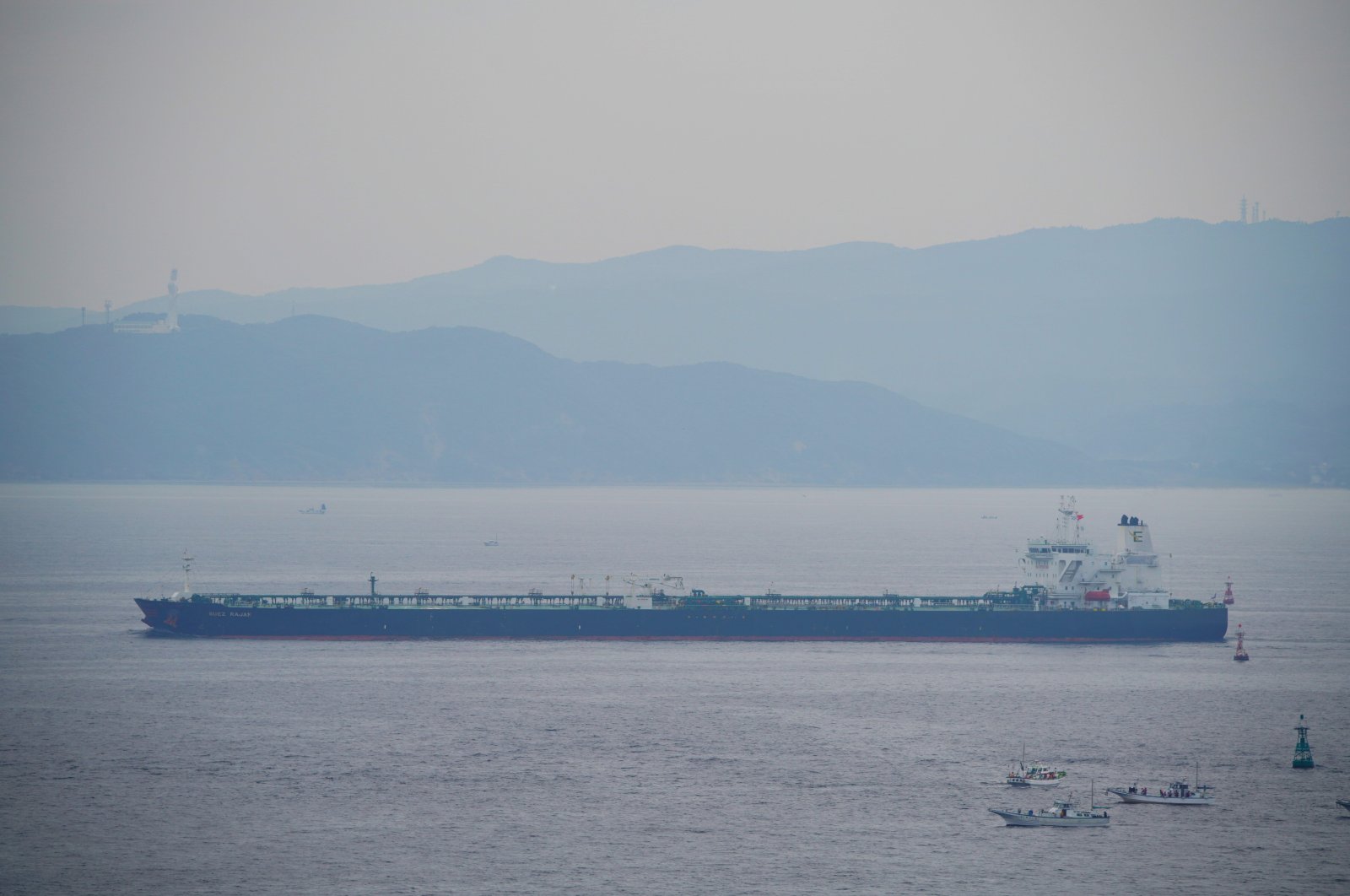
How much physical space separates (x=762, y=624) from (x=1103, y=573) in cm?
2086

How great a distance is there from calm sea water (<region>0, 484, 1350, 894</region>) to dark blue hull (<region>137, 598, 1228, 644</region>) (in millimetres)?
1671

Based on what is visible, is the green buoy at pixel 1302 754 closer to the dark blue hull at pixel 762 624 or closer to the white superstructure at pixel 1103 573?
the dark blue hull at pixel 762 624

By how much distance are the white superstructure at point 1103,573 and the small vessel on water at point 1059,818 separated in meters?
43.2

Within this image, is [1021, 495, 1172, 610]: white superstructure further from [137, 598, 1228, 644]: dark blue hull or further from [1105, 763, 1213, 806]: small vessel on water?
[1105, 763, 1213, 806]: small vessel on water

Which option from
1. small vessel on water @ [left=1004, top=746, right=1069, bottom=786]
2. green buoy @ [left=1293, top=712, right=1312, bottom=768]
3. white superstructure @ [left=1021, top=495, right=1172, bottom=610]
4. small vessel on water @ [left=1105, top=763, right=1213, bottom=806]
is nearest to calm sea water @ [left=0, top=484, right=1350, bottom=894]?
small vessel on water @ [left=1105, top=763, right=1213, bottom=806]

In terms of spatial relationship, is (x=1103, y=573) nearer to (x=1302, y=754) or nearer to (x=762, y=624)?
(x=762, y=624)

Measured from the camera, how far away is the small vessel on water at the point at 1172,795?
51375 millimetres

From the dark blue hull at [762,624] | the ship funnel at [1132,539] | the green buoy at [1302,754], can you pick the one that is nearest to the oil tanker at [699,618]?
the dark blue hull at [762,624]

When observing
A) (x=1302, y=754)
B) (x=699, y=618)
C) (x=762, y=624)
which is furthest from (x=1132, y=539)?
(x=1302, y=754)

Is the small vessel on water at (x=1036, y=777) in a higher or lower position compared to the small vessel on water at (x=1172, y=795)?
higher

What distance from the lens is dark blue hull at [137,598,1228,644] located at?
292 ft

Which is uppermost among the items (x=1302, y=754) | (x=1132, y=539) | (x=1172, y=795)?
(x=1132, y=539)

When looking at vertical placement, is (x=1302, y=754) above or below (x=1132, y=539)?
below

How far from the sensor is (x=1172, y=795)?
51.6 m
